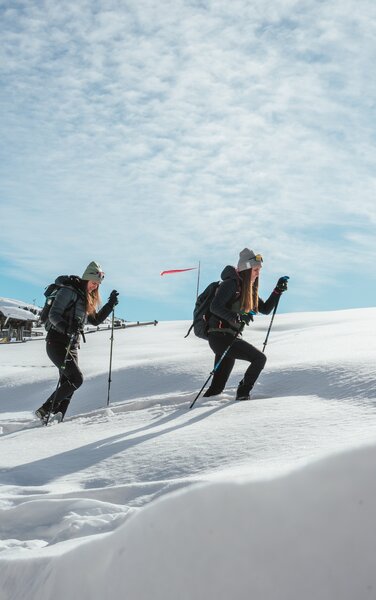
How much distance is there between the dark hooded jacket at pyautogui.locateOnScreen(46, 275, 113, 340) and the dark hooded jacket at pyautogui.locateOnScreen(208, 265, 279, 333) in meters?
1.58

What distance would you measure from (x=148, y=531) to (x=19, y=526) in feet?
5.87

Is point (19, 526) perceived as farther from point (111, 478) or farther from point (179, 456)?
point (179, 456)

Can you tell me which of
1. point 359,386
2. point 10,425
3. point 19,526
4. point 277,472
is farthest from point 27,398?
point 277,472

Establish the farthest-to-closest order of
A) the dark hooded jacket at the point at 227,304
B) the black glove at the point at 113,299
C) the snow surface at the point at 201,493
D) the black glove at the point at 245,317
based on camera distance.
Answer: the black glove at the point at 113,299, the black glove at the point at 245,317, the dark hooded jacket at the point at 227,304, the snow surface at the point at 201,493

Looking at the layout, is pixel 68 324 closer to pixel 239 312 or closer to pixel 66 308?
pixel 66 308

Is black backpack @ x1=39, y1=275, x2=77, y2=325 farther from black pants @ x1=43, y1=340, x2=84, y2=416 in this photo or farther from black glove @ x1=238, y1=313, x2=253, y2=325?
black glove @ x1=238, y1=313, x2=253, y2=325

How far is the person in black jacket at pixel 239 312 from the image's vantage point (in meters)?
6.70

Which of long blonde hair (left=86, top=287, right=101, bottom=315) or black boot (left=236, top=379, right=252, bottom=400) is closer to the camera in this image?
black boot (left=236, top=379, right=252, bottom=400)

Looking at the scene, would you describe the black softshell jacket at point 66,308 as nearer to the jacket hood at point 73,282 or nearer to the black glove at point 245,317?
the jacket hood at point 73,282

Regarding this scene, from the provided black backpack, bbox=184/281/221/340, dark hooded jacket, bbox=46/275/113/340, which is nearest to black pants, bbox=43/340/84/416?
dark hooded jacket, bbox=46/275/113/340

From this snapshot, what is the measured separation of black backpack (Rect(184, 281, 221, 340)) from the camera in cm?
691

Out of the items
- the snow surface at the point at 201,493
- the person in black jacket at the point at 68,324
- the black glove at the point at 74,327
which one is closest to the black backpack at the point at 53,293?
the person in black jacket at the point at 68,324

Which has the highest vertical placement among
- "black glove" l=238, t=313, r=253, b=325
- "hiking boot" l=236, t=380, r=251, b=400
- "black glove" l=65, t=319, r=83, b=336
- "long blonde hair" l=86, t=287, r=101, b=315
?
"long blonde hair" l=86, t=287, r=101, b=315

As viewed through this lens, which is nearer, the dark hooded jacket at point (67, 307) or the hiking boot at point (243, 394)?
the hiking boot at point (243, 394)
